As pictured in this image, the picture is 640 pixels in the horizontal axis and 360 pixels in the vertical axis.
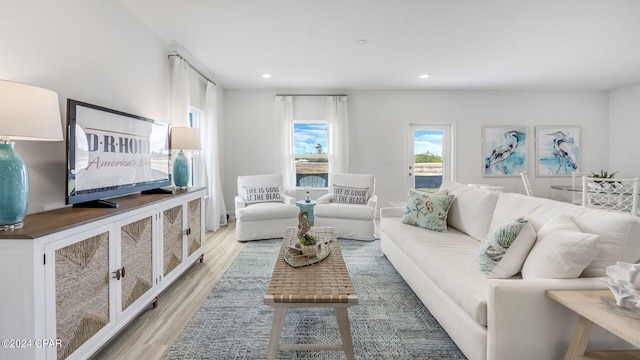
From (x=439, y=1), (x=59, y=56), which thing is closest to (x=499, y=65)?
(x=439, y=1)

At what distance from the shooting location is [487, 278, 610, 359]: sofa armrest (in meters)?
1.38

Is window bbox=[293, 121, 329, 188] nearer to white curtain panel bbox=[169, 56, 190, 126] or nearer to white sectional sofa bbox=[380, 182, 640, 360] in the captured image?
white curtain panel bbox=[169, 56, 190, 126]

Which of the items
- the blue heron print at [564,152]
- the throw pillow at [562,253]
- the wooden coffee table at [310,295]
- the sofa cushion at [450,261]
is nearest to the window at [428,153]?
the blue heron print at [564,152]

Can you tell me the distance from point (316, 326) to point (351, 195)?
2.66 m

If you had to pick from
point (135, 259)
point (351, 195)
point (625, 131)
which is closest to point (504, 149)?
point (625, 131)

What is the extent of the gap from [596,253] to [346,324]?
49.8 inches

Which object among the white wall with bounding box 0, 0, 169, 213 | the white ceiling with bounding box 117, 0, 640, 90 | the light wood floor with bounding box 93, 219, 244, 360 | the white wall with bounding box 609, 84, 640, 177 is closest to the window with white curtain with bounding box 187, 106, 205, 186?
the white ceiling with bounding box 117, 0, 640, 90

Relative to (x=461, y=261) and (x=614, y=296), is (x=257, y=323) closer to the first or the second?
(x=461, y=261)

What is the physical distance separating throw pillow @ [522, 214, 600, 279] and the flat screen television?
257 cm

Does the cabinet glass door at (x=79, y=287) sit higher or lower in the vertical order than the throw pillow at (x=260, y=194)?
lower

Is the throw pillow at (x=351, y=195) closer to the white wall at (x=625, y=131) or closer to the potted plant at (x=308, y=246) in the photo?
the potted plant at (x=308, y=246)

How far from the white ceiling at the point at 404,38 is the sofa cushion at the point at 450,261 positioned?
2.06 m

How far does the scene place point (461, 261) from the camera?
2037 millimetres

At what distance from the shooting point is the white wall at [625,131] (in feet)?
18.2
